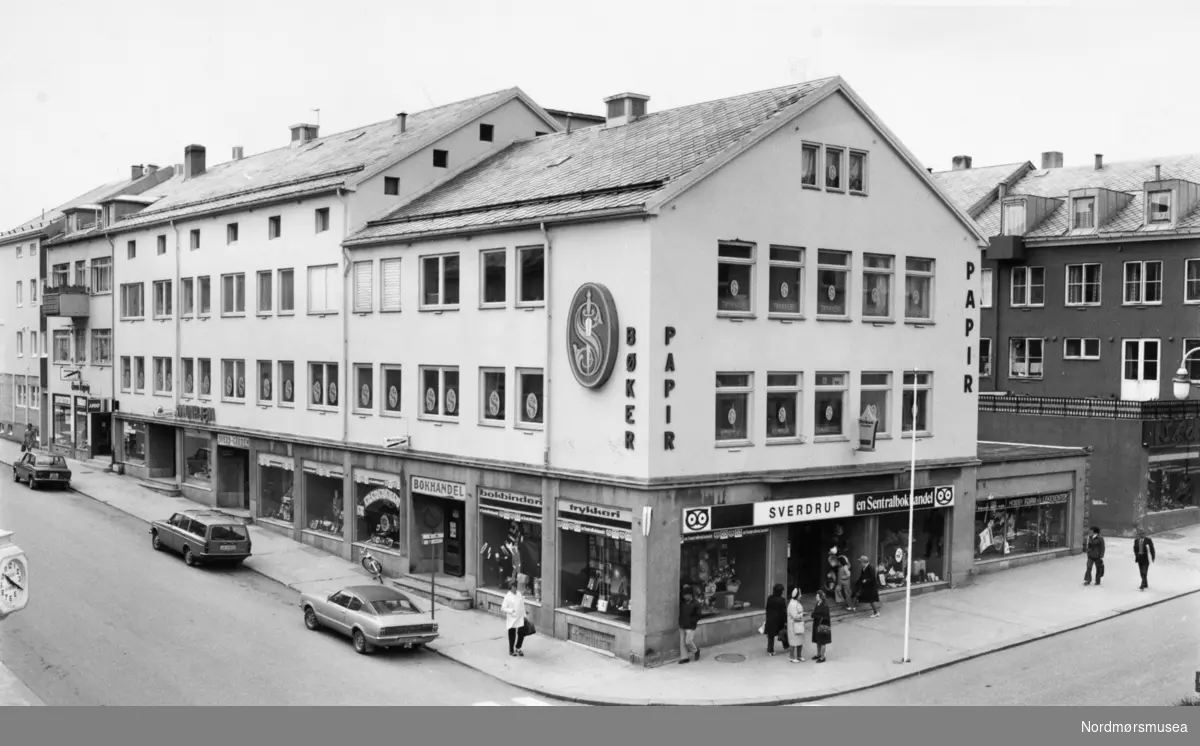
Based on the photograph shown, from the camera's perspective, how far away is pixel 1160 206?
1966 inches

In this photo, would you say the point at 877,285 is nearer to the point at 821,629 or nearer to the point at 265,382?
the point at 821,629

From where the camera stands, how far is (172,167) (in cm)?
6944

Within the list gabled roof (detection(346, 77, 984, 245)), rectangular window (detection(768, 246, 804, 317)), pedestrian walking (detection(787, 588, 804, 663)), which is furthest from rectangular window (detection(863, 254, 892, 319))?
pedestrian walking (detection(787, 588, 804, 663))

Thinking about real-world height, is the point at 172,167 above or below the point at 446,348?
above

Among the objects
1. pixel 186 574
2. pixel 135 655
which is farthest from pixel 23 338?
pixel 135 655

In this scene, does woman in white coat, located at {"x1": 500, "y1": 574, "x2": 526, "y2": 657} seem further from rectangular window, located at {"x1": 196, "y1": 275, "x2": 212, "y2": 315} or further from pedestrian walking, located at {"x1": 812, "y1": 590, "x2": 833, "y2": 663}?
rectangular window, located at {"x1": 196, "y1": 275, "x2": 212, "y2": 315}

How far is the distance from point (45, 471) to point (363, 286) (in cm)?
2034

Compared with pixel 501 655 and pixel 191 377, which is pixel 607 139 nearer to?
pixel 501 655

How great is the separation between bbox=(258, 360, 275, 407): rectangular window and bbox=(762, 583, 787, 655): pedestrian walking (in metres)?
22.6

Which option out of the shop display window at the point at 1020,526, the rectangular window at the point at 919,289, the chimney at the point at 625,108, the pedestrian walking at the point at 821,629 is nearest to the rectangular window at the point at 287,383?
the chimney at the point at 625,108

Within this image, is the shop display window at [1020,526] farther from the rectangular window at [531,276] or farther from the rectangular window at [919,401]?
the rectangular window at [531,276]

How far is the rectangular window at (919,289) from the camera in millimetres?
32656

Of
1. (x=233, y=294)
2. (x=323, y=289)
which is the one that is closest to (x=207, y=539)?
(x=323, y=289)

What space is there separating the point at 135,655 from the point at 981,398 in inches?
1365
